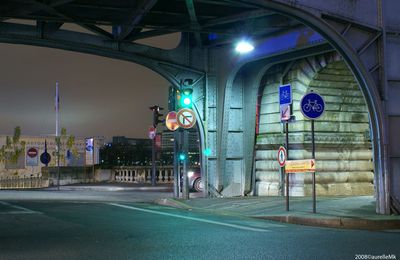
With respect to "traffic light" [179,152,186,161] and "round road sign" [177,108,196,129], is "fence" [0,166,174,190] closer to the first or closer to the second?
"traffic light" [179,152,186,161]

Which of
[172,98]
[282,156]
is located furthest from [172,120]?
[282,156]

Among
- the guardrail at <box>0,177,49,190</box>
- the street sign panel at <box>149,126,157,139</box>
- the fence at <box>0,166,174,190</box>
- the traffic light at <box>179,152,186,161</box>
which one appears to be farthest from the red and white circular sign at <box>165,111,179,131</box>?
the guardrail at <box>0,177,49,190</box>

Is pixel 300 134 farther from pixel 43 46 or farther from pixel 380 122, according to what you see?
pixel 43 46

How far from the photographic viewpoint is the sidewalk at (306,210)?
12453 millimetres

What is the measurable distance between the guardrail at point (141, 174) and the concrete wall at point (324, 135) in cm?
1785

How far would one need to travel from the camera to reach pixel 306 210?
14.7m

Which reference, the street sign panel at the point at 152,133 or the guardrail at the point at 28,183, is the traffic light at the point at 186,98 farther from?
the guardrail at the point at 28,183

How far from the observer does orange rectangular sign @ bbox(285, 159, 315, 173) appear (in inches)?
563

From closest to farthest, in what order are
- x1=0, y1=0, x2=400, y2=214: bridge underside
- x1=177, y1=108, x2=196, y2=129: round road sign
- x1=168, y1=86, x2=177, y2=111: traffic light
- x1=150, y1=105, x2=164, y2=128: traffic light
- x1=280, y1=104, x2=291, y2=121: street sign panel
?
x1=280, y1=104, x2=291, y2=121: street sign panel, x1=0, y1=0, x2=400, y2=214: bridge underside, x1=177, y1=108, x2=196, y2=129: round road sign, x1=168, y1=86, x2=177, y2=111: traffic light, x1=150, y1=105, x2=164, y2=128: traffic light

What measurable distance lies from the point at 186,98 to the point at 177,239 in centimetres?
1010

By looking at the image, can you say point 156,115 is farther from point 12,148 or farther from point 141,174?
point 12,148

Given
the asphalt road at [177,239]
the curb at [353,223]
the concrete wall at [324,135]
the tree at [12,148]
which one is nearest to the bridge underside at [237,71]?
the concrete wall at [324,135]

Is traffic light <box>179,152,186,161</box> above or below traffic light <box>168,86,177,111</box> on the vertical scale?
below

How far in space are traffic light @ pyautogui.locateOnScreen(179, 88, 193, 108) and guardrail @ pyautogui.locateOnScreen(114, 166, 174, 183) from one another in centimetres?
1879
